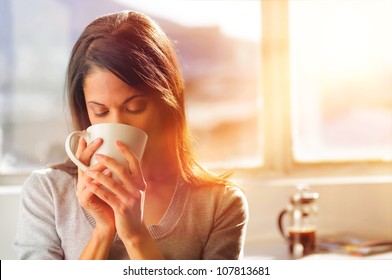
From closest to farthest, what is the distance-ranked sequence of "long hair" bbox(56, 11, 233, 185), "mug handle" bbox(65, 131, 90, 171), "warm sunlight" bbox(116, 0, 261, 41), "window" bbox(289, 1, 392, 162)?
1. "mug handle" bbox(65, 131, 90, 171)
2. "long hair" bbox(56, 11, 233, 185)
3. "warm sunlight" bbox(116, 0, 261, 41)
4. "window" bbox(289, 1, 392, 162)

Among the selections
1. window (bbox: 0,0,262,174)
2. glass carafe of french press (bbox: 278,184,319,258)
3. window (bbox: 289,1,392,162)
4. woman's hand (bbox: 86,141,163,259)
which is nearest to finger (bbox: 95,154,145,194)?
woman's hand (bbox: 86,141,163,259)

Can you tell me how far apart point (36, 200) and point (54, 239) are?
0.07 m

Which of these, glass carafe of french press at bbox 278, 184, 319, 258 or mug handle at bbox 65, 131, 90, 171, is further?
glass carafe of french press at bbox 278, 184, 319, 258

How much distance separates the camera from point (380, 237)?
1.12m

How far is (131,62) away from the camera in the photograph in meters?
0.77

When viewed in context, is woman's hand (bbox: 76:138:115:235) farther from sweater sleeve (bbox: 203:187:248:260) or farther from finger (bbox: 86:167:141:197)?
sweater sleeve (bbox: 203:187:248:260)

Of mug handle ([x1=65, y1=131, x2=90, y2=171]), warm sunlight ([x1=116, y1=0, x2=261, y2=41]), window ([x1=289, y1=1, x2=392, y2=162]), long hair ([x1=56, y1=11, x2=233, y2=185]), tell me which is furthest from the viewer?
window ([x1=289, y1=1, x2=392, y2=162])

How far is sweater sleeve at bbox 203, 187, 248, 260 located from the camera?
0.83 m

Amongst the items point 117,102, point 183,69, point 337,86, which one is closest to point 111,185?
point 117,102

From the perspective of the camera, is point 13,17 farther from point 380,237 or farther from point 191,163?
point 380,237


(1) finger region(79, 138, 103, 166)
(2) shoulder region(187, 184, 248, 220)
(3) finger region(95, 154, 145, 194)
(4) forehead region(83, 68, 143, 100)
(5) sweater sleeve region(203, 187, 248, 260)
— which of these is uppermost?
(4) forehead region(83, 68, 143, 100)

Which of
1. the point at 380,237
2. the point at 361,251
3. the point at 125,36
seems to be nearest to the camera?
the point at 125,36

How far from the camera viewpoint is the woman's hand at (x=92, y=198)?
2.22 feet
